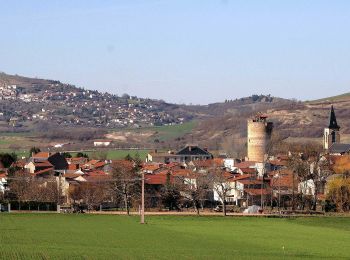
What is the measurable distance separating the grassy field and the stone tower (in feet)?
166

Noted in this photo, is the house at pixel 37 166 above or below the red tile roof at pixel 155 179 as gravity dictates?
above

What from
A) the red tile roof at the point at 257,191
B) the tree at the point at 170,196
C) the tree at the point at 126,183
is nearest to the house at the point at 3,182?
the tree at the point at 126,183

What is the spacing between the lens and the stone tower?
121m

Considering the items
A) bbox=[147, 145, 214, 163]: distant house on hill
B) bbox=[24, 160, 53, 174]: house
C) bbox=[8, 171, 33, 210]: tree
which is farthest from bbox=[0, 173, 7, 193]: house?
bbox=[147, 145, 214, 163]: distant house on hill

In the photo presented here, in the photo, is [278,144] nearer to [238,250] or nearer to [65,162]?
[65,162]

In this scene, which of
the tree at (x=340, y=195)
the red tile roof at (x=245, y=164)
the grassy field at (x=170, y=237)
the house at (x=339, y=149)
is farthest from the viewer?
the house at (x=339, y=149)

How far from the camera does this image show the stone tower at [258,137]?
12069 cm

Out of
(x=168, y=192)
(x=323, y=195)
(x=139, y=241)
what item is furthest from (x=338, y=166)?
(x=139, y=241)

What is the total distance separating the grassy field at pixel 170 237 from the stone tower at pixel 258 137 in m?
50.7

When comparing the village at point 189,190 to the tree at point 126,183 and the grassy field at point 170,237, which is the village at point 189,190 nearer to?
the tree at point 126,183

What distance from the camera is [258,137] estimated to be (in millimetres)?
121000

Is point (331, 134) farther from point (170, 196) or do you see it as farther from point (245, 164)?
point (170, 196)

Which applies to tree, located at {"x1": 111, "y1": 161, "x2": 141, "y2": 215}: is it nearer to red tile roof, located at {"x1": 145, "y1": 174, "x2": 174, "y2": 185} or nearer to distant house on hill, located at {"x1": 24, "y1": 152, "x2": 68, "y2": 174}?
red tile roof, located at {"x1": 145, "y1": 174, "x2": 174, "y2": 185}

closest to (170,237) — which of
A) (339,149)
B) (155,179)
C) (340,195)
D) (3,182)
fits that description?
(340,195)
